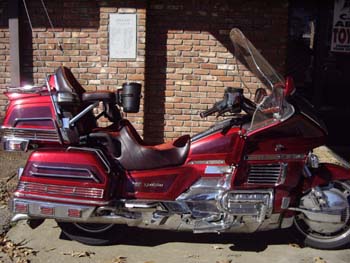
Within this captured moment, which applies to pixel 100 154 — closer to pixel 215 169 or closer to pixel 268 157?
pixel 215 169

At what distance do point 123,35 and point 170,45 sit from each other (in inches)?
28.2

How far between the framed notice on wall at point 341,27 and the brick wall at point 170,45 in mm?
1047

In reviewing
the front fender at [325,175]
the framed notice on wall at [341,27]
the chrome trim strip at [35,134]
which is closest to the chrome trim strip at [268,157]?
the front fender at [325,175]

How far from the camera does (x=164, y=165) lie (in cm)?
445

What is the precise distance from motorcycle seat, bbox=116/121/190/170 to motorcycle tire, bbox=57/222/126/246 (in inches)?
23.5

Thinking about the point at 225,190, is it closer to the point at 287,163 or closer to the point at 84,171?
the point at 287,163

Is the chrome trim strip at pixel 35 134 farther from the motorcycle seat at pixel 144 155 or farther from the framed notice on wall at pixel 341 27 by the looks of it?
the framed notice on wall at pixel 341 27

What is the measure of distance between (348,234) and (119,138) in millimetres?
2108

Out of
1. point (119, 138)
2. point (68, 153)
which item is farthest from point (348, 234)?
point (68, 153)

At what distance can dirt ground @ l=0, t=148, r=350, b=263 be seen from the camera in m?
4.49

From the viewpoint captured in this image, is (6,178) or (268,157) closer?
(268,157)

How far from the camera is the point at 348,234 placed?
15.3 feet

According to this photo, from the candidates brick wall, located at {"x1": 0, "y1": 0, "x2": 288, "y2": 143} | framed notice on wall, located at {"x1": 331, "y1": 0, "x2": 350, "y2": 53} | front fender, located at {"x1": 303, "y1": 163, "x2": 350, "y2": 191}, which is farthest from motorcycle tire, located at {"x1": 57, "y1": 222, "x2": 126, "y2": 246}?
framed notice on wall, located at {"x1": 331, "y1": 0, "x2": 350, "y2": 53}

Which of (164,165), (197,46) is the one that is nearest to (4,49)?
(197,46)
